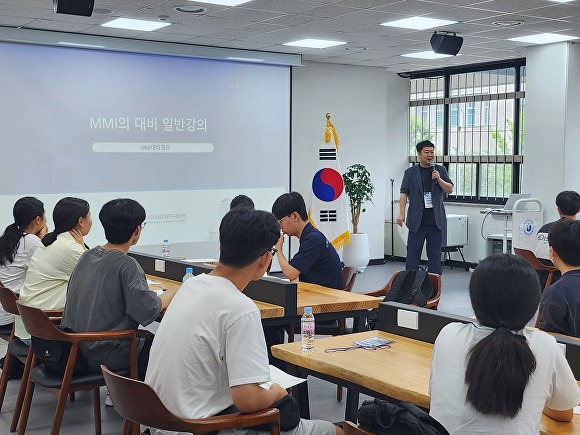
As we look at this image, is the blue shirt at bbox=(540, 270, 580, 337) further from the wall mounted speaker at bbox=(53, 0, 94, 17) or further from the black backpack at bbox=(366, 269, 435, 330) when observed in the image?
the wall mounted speaker at bbox=(53, 0, 94, 17)

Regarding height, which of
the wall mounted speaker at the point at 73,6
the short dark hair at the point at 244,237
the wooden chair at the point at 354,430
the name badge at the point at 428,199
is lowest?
the wooden chair at the point at 354,430

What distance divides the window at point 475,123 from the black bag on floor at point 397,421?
368 inches

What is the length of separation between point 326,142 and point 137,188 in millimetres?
2554

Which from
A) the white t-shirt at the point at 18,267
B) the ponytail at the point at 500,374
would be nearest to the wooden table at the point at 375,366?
the ponytail at the point at 500,374

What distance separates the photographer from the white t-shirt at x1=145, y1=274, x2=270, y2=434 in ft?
7.59

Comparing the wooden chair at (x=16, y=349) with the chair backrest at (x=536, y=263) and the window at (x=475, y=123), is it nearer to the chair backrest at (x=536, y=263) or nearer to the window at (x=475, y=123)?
the chair backrest at (x=536, y=263)

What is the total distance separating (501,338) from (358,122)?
30.8 feet

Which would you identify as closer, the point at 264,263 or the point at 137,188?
the point at 264,263

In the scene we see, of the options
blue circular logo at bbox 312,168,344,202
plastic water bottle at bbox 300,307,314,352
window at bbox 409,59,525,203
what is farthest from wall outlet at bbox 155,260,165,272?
window at bbox 409,59,525,203

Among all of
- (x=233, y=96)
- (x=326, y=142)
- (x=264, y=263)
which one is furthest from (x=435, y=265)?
(x=264, y=263)

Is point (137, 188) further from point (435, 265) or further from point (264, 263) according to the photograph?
point (264, 263)

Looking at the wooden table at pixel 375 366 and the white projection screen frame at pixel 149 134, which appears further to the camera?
the white projection screen frame at pixel 149 134

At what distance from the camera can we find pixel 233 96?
9891 mm

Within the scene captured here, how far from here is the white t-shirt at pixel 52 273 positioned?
14.6ft
